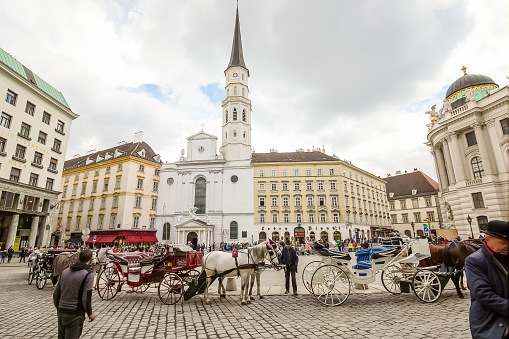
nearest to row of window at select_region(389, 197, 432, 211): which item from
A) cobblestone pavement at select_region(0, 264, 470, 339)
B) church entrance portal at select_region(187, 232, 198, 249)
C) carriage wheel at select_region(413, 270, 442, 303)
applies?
church entrance portal at select_region(187, 232, 198, 249)

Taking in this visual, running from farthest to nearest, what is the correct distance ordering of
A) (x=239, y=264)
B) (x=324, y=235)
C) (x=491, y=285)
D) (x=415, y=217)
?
1. (x=415, y=217)
2. (x=324, y=235)
3. (x=239, y=264)
4. (x=491, y=285)

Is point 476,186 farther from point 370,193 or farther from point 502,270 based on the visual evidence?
point 502,270

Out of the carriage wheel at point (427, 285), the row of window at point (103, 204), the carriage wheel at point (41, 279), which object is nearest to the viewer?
the carriage wheel at point (427, 285)

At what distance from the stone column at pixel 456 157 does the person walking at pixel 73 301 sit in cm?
3420

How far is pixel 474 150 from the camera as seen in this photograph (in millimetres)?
27344

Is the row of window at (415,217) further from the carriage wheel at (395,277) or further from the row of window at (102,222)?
the carriage wheel at (395,277)

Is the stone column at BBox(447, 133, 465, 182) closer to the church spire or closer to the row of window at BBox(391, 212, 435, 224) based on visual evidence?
the row of window at BBox(391, 212, 435, 224)

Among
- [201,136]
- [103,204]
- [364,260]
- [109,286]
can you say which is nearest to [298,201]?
[201,136]

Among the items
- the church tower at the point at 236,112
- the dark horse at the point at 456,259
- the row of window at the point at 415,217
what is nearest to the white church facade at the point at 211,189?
the church tower at the point at 236,112

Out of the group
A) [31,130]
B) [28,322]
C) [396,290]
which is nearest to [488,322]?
[396,290]

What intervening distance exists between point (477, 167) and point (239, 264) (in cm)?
3087

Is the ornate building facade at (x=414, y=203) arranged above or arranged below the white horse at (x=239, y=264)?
above

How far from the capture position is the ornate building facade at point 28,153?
23.7 m

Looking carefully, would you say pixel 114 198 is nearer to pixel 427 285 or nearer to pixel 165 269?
pixel 165 269
